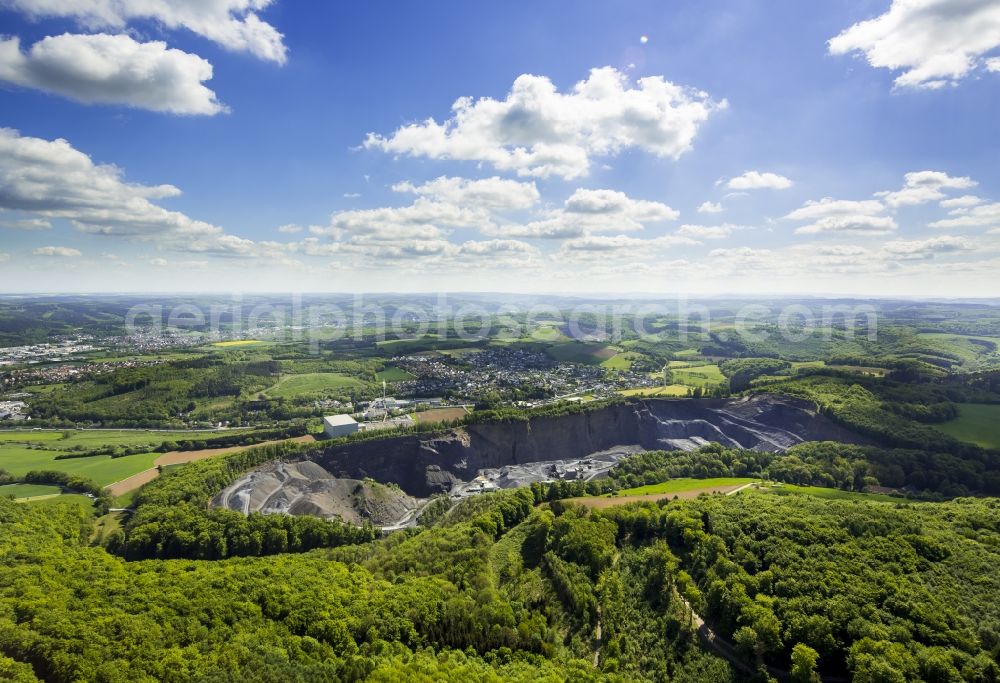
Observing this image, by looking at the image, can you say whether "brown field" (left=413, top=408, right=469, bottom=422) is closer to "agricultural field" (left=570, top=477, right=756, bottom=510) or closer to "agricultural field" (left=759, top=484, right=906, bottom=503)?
"agricultural field" (left=570, top=477, right=756, bottom=510)

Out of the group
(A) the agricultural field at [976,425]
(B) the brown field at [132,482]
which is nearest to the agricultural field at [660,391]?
(A) the agricultural field at [976,425]

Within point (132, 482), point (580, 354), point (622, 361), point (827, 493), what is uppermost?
point (580, 354)

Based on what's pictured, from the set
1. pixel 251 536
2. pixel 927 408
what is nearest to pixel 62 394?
pixel 251 536

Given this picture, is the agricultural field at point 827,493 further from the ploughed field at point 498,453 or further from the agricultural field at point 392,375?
the agricultural field at point 392,375

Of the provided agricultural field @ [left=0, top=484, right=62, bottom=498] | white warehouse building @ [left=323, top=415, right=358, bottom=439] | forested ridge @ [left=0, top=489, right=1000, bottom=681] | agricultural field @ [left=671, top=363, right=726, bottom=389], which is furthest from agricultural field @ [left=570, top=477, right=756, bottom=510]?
agricultural field @ [left=0, top=484, right=62, bottom=498]

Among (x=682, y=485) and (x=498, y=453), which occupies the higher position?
(x=682, y=485)

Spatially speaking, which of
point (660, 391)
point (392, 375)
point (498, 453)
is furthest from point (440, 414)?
point (660, 391)

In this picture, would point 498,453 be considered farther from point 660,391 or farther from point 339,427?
point 660,391

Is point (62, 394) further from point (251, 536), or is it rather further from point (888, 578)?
point (888, 578)
